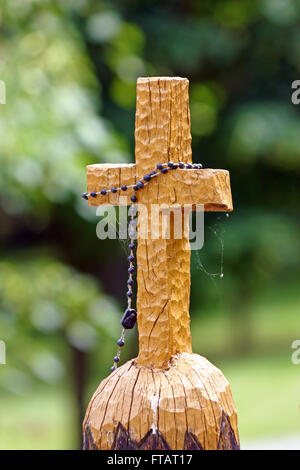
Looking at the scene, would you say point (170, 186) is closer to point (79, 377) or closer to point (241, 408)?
point (79, 377)

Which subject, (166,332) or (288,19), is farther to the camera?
(288,19)

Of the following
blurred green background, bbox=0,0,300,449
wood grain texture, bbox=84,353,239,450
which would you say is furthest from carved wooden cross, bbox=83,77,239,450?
blurred green background, bbox=0,0,300,449

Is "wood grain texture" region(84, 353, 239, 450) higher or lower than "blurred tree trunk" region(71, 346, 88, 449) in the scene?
lower

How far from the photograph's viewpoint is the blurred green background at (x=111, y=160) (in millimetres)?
3531

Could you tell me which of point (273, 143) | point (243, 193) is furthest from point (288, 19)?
point (243, 193)

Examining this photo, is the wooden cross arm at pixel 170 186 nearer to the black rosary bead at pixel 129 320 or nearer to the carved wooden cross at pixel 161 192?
the carved wooden cross at pixel 161 192

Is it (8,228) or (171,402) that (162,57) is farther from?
(171,402)

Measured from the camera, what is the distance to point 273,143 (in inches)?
240

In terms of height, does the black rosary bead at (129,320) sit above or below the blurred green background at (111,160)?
A: below

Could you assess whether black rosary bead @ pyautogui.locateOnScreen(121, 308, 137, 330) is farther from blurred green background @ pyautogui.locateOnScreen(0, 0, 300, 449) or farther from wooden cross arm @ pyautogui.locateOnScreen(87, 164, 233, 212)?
blurred green background @ pyautogui.locateOnScreen(0, 0, 300, 449)

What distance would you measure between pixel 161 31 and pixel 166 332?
16.3 ft

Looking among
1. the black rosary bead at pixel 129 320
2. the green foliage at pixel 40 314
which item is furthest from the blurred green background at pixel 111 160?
the black rosary bead at pixel 129 320

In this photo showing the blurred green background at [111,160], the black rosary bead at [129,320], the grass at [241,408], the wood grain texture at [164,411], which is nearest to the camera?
the wood grain texture at [164,411]

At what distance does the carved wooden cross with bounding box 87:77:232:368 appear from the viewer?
1.77 metres
